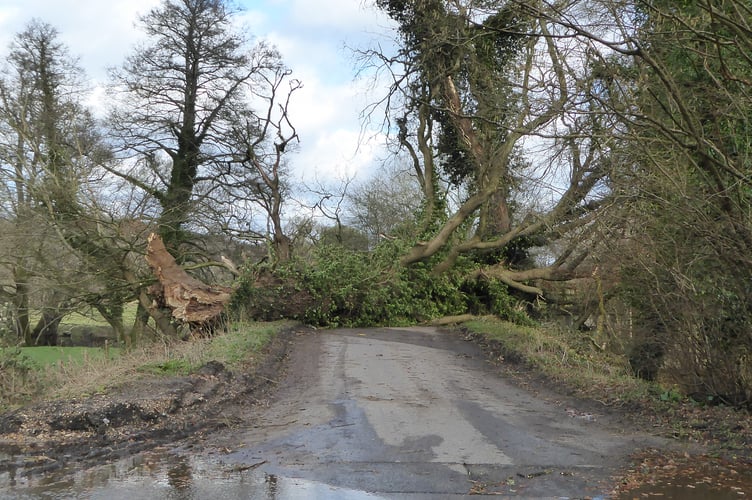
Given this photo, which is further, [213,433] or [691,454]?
[213,433]

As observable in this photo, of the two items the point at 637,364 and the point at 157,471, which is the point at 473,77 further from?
the point at 157,471

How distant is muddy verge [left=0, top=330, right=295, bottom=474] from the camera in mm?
6895

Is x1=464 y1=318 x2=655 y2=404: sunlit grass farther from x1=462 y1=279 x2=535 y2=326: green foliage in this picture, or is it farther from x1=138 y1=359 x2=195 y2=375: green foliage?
x1=138 y1=359 x2=195 y2=375: green foliage

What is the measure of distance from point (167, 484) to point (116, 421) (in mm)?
2288

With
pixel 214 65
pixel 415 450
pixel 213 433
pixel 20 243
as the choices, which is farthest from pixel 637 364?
pixel 214 65

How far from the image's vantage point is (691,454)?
699cm

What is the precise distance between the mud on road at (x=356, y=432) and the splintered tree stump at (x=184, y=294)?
8.06 metres

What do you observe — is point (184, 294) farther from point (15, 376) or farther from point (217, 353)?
point (15, 376)

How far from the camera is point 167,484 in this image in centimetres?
588

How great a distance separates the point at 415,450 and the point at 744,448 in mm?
3336

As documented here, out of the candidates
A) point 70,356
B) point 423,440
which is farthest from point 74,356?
point 423,440

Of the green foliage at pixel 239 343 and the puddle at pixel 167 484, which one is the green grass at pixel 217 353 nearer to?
the green foliage at pixel 239 343

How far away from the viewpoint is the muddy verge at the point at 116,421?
22.6ft

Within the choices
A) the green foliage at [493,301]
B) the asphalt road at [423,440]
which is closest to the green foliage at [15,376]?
the asphalt road at [423,440]
